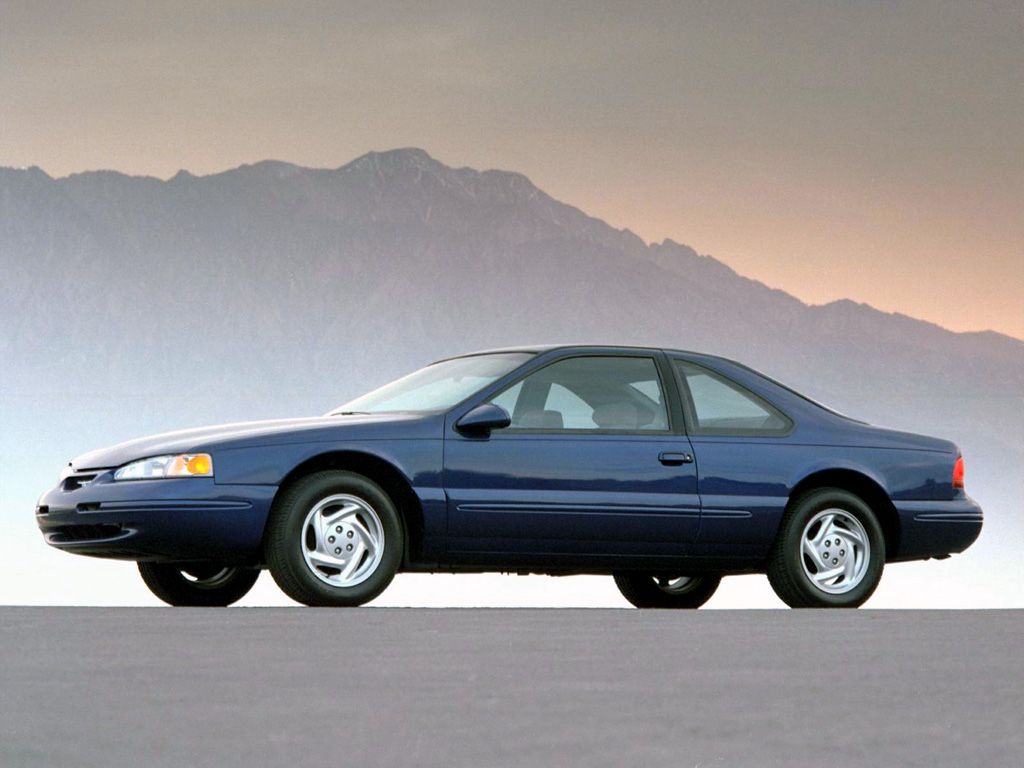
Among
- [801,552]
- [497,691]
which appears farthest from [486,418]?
[497,691]

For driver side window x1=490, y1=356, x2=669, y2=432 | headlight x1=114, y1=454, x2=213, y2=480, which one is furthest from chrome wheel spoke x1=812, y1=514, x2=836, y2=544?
headlight x1=114, y1=454, x2=213, y2=480

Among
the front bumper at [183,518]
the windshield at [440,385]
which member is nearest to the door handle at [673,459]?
the windshield at [440,385]

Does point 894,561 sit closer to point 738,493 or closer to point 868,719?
point 738,493

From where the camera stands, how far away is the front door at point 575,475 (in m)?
10.9

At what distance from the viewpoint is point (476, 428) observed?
10977mm

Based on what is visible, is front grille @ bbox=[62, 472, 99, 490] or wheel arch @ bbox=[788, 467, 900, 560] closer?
front grille @ bbox=[62, 472, 99, 490]

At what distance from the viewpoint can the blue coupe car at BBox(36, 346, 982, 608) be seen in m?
10.5

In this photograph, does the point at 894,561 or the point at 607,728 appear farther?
the point at 894,561

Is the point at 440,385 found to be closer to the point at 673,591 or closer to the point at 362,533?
the point at 362,533

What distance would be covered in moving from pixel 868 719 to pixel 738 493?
5638mm

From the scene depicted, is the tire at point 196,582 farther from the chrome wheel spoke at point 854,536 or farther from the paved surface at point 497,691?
the chrome wheel spoke at point 854,536

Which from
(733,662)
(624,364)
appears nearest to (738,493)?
(624,364)

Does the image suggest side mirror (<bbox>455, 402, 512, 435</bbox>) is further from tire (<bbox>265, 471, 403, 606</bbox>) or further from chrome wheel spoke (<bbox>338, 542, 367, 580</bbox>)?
chrome wheel spoke (<bbox>338, 542, 367, 580</bbox>)

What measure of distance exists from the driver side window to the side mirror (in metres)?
0.27
